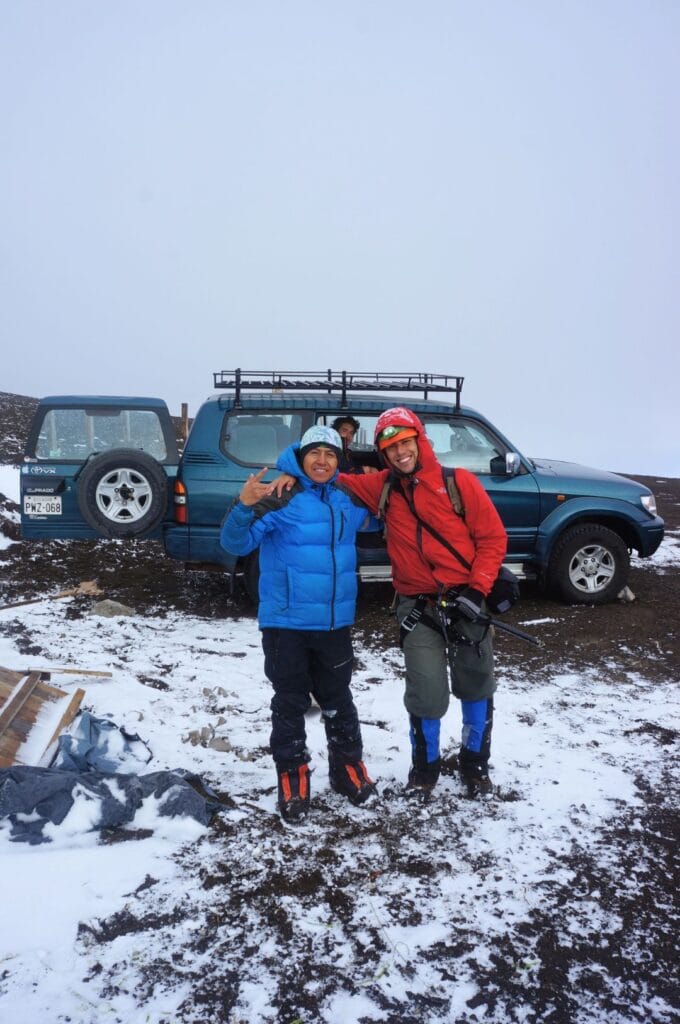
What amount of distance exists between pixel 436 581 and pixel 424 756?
2.86 feet

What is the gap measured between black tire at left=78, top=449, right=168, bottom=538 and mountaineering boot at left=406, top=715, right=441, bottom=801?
3416mm

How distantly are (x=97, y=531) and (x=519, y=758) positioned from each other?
3.95m

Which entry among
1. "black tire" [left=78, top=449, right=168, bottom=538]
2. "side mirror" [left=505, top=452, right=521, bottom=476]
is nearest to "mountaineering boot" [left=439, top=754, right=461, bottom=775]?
"side mirror" [left=505, top=452, right=521, bottom=476]

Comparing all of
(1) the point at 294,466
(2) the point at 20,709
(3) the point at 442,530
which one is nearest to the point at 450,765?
(3) the point at 442,530

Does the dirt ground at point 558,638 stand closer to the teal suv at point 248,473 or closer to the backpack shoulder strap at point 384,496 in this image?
the teal suv at point 248,473

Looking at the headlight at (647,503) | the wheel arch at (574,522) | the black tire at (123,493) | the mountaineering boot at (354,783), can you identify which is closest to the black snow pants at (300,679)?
the mountaineering boot at (354,783)

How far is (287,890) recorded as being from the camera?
285cm

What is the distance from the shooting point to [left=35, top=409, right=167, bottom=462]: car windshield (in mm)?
6352

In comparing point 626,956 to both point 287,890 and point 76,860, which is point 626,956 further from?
point 76,860

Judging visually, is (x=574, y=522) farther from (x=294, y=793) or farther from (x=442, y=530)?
(x=294, y=793)

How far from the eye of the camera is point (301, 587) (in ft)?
10.8

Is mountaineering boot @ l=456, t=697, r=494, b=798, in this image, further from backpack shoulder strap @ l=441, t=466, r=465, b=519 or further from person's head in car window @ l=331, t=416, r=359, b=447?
person's head in car window @ l=331, t=416, r=359, b=447

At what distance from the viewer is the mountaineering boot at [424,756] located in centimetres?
349

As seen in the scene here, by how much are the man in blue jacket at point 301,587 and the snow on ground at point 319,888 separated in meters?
0.41
